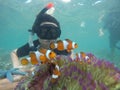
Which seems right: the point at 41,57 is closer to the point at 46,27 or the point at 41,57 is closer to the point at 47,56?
the point at 47,56

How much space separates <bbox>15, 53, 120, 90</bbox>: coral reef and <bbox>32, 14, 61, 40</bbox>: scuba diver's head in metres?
2.16

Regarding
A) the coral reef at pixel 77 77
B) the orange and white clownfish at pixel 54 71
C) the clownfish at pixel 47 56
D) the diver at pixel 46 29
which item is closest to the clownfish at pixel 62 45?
the coral reef at pixel 77 77

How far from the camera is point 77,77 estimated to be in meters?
2.59

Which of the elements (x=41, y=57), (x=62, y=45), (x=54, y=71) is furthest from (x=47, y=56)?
(x=62, y=45)

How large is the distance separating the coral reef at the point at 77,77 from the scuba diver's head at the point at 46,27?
2.16 meters

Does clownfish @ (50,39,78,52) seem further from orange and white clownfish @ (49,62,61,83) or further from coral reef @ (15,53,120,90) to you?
orange and white clownfish @ (49,62,61,83)

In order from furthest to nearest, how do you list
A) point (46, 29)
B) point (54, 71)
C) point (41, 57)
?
point (46, 29) → point (41, 57) → point (54, 71)

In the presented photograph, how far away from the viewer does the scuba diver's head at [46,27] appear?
527cm

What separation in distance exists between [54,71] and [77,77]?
313 millimetres

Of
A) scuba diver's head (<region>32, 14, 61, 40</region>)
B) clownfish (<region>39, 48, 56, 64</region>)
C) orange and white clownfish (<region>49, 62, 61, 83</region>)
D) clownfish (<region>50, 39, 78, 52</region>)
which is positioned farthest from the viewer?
scuba diver's head (<region>32, 14, 61, 40</region>)

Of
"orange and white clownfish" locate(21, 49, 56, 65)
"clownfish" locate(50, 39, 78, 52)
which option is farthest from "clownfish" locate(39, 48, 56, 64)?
"clownfish" locate(50, 39, 78, 52)

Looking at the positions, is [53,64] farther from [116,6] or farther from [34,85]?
[116,6]

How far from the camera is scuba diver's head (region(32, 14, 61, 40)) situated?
207 inches

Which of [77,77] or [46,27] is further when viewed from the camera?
[46,27]
